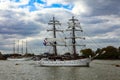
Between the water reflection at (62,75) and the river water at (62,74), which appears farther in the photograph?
the river water at (62,74)

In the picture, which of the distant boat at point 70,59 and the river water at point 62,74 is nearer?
the river water at point 62,74

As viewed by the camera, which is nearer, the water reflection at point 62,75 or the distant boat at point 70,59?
the water reflection at point 62,75

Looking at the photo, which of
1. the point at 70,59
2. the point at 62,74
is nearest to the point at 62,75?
the point at 62,74

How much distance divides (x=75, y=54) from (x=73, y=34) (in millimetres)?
10412

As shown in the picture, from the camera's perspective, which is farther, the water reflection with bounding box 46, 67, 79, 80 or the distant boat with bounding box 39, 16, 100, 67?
the distant boat with bounding box 39, 16, 100, 67

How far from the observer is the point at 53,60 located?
124188mm

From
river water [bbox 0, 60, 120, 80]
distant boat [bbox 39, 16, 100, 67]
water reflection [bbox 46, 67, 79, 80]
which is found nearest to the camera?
water reflection [bbox 46, 67, 79, 80]

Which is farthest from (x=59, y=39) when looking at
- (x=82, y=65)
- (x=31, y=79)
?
(x=31, y=79)

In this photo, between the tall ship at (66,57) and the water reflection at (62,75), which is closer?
the water reflection at (62,75)

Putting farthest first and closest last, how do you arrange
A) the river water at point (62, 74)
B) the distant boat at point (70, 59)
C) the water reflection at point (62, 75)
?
1. the distant boat at point (70, 59)
2. the river water at point (62, 74)
3. the water reflection at point (62, 75)

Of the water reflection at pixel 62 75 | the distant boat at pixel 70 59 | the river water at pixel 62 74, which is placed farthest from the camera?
the distant boat at pixel 70 59

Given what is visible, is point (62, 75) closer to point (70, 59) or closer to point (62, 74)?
point (62, 74)

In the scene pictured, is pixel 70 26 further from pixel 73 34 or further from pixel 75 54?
pixel 75 54

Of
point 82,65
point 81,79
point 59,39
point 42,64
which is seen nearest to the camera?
point 81,79
